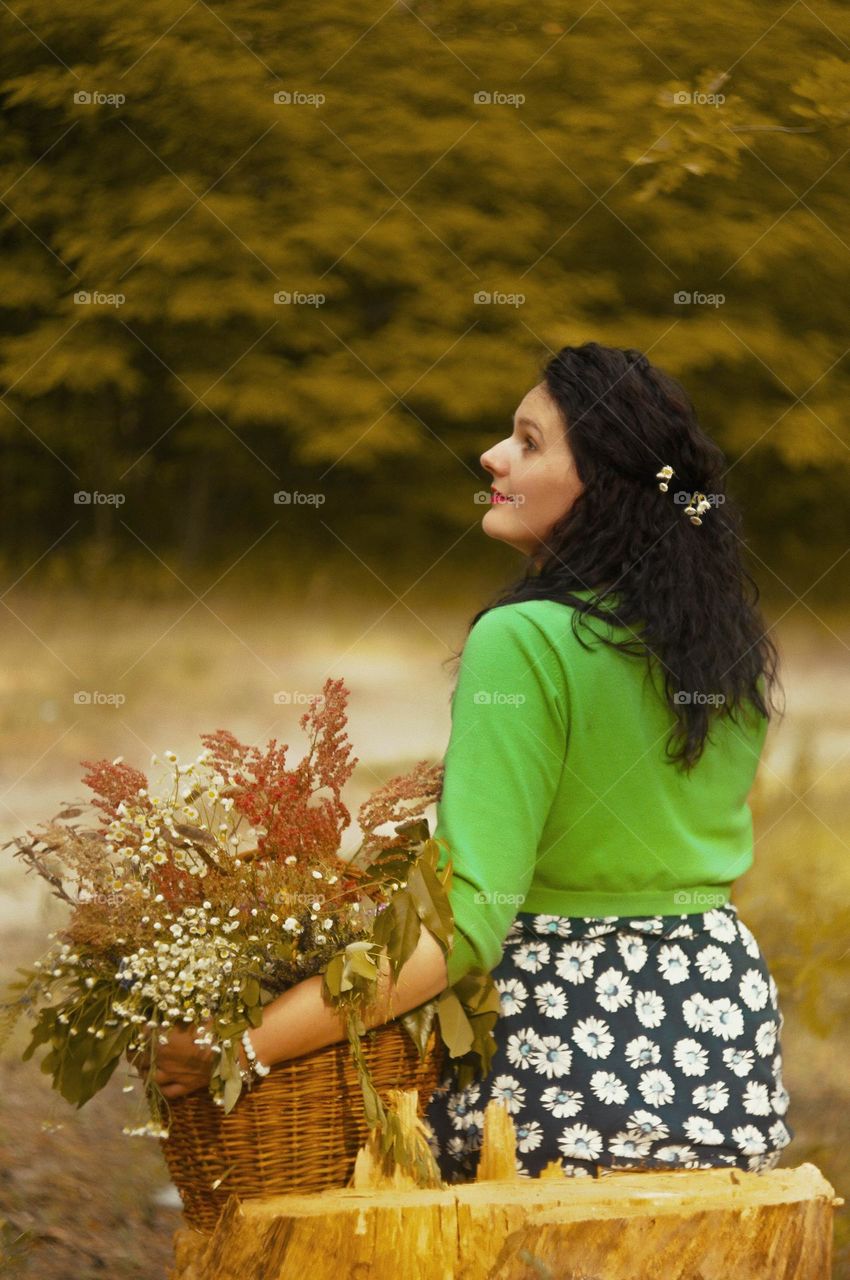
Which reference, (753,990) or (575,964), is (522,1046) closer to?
(575,964)

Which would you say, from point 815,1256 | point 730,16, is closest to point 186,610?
point 730,16

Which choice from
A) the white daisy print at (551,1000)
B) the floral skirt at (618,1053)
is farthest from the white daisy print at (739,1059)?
the white daisy print at (551,1000)

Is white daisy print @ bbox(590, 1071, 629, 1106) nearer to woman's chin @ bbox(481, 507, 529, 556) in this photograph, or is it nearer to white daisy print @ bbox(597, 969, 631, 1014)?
white daisy print @ bbox(597, 969, 631, 1014)

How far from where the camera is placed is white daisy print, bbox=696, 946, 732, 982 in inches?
71.6

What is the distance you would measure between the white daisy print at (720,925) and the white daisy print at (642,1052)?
158mm

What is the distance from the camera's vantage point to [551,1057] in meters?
1.77

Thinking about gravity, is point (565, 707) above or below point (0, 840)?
above

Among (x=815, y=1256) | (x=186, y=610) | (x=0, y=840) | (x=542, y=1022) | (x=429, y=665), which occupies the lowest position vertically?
(x=0, y=840)

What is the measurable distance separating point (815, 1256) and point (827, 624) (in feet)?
7.64

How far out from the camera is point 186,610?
382 cm

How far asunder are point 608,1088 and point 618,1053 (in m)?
0.04

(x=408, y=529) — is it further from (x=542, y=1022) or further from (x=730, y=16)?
(x=542, y=1022)

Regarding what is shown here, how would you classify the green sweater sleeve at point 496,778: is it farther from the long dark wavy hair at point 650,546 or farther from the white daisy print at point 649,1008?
Answer: the white daisy print at point 649,1008

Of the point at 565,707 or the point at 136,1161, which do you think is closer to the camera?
the point at 565,707
